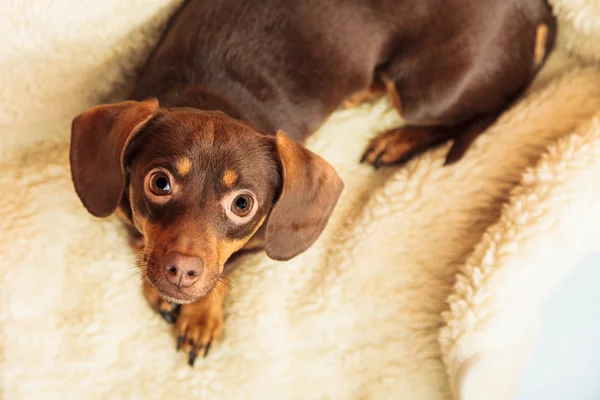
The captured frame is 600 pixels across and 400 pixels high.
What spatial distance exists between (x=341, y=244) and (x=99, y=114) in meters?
0.87

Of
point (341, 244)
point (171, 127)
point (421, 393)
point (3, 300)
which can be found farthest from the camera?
point (341, 244)

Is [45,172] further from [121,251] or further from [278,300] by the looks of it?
[278,300]

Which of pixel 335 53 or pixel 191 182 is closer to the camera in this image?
pixel 191 182

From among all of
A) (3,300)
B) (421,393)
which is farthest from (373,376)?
(3,300)

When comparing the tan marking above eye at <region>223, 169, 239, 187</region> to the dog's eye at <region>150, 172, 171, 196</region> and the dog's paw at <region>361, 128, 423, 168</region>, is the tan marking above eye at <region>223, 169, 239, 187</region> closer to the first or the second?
the dog's eye at <region>150, 172, 171, 196</region>

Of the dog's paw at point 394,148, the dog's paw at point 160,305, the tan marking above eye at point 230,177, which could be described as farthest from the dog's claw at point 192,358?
the dog's paw at point 394,148

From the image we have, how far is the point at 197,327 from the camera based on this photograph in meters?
1.83

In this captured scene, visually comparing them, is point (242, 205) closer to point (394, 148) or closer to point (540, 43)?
point (394, 148)

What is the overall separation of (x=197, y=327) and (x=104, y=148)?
0.62m

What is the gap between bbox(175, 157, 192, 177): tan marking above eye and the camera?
141 cm

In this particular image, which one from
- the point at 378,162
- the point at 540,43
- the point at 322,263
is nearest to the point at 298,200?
the point at 322,263

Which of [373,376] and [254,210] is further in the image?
[373,376]

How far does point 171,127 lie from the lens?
1.48m

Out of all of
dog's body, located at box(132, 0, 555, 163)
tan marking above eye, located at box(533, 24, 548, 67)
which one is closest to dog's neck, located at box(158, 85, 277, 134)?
dog's body, located at box(132, 0, 555, 163)
